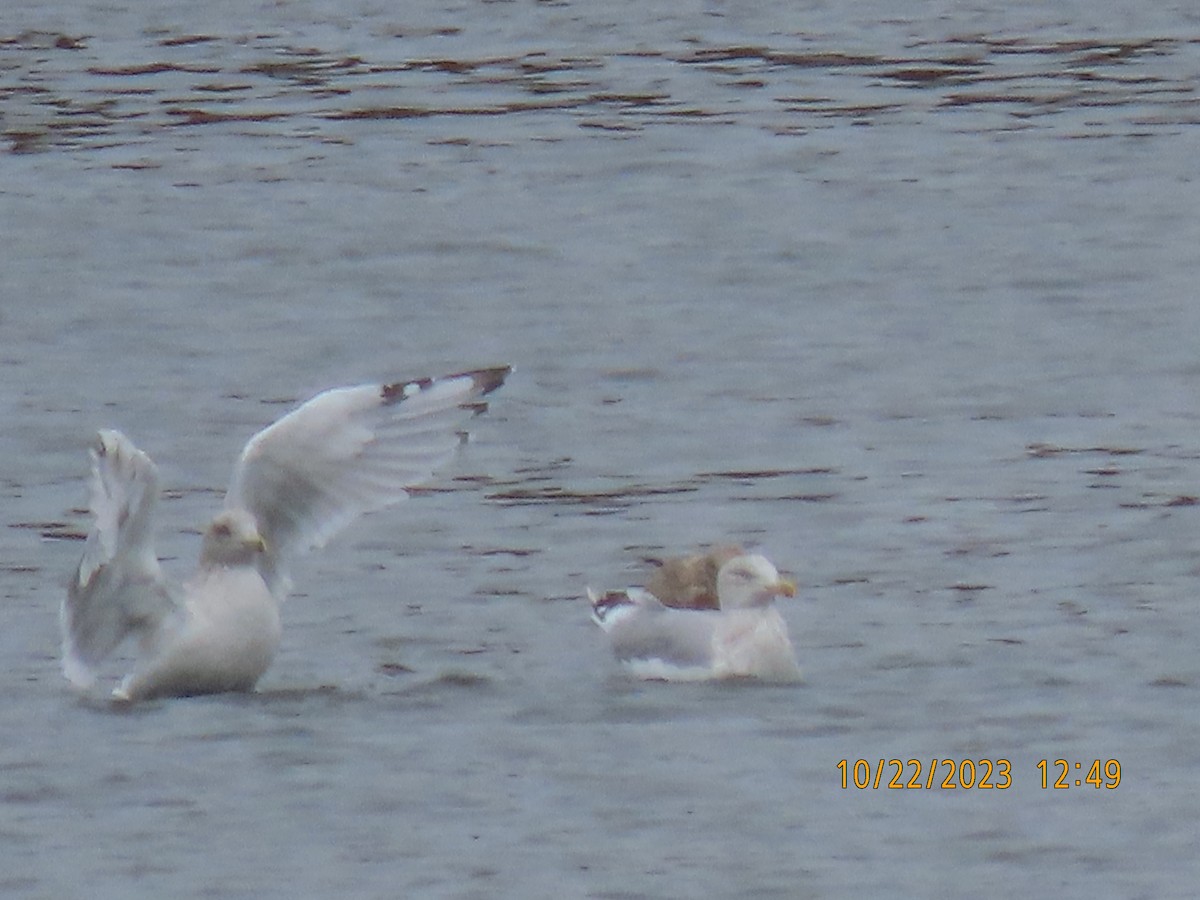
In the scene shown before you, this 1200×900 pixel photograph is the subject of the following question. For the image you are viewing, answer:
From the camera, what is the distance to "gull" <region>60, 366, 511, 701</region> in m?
11.1

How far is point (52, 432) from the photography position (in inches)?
623

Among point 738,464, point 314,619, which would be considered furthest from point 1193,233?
point 314,619

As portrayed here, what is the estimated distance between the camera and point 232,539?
11.3 metres

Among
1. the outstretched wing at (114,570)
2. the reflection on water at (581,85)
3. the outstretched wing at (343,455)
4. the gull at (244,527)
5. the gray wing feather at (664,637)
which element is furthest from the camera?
the reflection on water at (581,85)

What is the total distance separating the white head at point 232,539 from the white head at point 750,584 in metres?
1.72

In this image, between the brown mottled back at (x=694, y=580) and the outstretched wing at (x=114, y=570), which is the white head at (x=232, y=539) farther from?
the brown mottled back at (x=694, y=580)

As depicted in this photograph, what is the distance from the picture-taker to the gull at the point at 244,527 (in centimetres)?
1110

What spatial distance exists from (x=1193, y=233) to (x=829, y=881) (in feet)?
40.3

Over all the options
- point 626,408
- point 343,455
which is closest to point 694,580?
point 343,455

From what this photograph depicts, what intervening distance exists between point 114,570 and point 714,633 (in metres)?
2.13

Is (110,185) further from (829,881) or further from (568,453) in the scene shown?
(829,881)

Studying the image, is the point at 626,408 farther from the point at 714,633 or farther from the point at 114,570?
the point at 114,570

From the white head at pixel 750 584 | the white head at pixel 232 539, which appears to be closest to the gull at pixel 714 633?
the white head at pixel 750 584

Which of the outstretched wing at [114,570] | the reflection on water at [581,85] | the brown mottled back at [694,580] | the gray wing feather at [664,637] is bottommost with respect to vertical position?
the reflection on water at [581,85]
